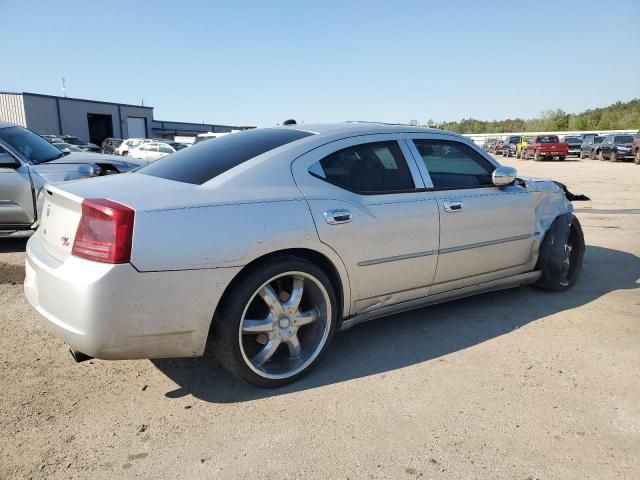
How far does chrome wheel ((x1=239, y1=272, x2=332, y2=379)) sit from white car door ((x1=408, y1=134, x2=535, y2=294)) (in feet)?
3.35

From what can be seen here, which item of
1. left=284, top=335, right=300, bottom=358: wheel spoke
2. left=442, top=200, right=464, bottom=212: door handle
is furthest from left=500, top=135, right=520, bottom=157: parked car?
left=284, top=335, right=300, bottom=358: wheel spoke

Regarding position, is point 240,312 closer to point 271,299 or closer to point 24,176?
point 271,299

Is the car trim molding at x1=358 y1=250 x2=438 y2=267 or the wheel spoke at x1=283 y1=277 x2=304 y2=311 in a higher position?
the car trim molding at x1=358 y1=250 x2=438 y2=267

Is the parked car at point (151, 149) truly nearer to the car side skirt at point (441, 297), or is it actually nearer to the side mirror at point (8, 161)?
the side mirror at point (8, 161)

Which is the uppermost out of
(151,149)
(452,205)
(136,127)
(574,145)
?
(136,127)

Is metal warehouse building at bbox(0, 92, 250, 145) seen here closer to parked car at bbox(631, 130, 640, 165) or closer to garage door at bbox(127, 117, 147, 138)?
garage door at bbox(127, 117, 147, 138)

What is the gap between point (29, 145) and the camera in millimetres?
6477

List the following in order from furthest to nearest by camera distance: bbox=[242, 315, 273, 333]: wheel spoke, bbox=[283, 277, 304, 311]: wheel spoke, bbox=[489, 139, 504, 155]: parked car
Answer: bbox=[489, 139, 504, 155]: parked car < bbox=[283, 277, 304, 311]: wheel spoke < bbox=[242, 315, 273, 333]: wheel spoke

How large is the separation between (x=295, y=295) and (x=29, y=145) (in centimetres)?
524

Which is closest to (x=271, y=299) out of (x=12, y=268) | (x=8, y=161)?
(x=12, y=268)

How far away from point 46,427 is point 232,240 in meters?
1.33

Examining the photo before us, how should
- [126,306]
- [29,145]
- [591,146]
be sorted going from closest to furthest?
[126,306], [29,145], [591,146]

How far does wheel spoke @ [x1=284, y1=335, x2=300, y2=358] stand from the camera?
303cm

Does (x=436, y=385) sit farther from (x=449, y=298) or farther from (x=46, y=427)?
(x=46, y=427)
